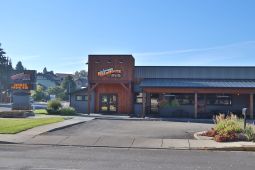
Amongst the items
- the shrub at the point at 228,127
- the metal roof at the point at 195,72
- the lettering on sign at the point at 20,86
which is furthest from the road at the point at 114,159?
the metal roof at the point at 195,72

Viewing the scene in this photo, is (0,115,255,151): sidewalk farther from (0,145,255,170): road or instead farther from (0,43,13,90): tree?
(0,43,13,90): tree

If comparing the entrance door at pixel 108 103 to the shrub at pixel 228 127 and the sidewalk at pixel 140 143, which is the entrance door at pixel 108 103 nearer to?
the sidewalk at pixel 140 143

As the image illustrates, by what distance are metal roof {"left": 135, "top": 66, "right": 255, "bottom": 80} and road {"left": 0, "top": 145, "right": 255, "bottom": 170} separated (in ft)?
94.3

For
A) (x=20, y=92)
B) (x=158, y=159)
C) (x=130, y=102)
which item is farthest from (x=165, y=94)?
(x=158, y=159)

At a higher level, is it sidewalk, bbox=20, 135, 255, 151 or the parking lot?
the parking lot

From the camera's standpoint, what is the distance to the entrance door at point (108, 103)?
141ft

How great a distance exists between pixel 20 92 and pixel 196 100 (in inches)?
647

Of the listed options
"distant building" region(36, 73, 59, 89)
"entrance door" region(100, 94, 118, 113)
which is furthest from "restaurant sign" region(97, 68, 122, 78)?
"distant building" region(36, 73, 59, 89)

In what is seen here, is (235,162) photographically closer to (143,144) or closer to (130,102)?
(143,144)

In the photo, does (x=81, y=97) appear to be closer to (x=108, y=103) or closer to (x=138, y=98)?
(x=108, y=103)

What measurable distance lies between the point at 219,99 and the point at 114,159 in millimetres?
29637

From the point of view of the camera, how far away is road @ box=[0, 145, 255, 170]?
38.9ft

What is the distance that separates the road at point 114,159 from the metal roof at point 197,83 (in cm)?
2407

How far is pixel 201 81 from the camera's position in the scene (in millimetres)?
42281
